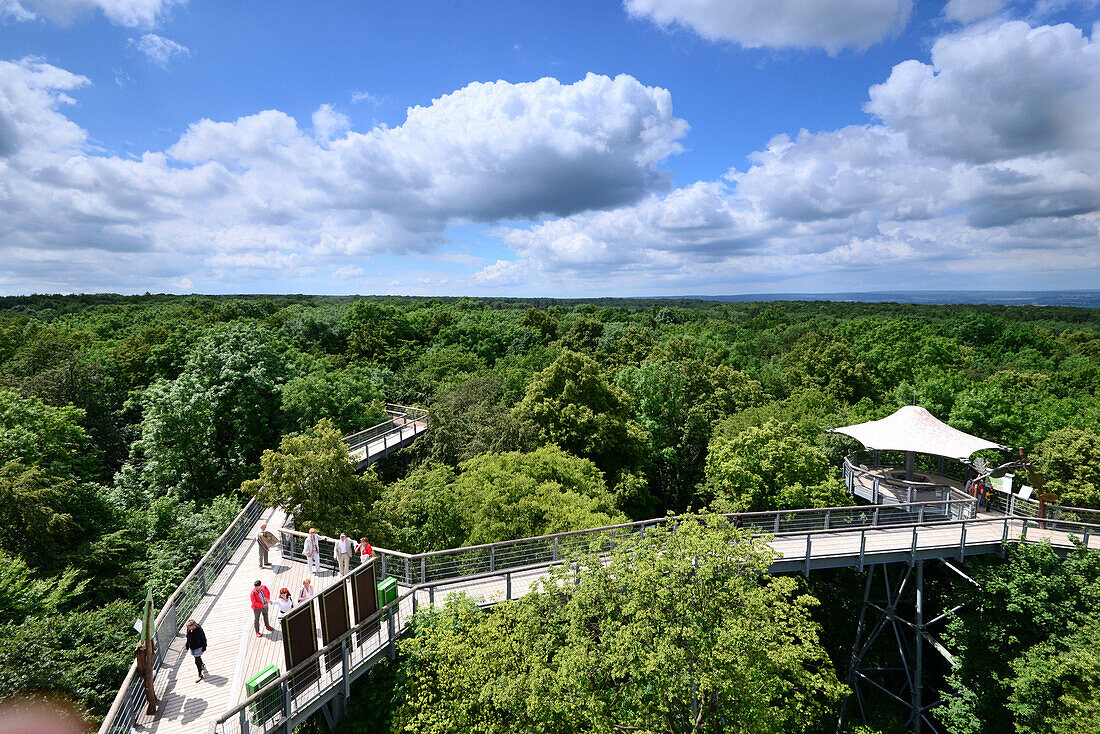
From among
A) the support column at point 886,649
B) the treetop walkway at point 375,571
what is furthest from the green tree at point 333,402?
A: the support column at point 886,649

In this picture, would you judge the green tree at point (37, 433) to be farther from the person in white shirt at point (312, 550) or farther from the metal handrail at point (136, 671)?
the person in white shirt at point (312, 550)

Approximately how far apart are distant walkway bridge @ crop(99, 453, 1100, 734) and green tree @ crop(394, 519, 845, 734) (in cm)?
158

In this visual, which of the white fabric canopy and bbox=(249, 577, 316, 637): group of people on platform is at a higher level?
the white fabric canopy

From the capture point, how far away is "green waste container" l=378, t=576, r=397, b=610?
42.6 ft

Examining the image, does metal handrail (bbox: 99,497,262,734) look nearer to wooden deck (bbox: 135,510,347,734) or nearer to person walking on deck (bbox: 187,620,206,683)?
wooden deck (bbox: 135,510,347,734)

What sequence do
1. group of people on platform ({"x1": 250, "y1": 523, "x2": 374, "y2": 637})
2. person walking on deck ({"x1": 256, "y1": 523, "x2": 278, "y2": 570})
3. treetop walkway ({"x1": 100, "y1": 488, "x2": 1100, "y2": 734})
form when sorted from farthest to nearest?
1. person walking on deck ({"x1": 256, "y1": 523, "x2": 278, "y2": 570})
2. group of people on platform ({"x1": 250, "y1": 523, "x2": 374, "y2": 637})
3. treetop walkway ({"x1": 100, "y1": 488, "x2": 1100, "y2": 734})

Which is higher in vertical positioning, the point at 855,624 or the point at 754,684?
the point at 754,684

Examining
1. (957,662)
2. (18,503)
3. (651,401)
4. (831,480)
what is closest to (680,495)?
(651,401)

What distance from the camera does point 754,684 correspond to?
10.3 metres

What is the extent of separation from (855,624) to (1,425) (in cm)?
3794

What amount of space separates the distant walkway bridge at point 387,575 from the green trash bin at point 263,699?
0.03 meters

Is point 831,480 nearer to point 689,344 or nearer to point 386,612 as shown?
point 386,612

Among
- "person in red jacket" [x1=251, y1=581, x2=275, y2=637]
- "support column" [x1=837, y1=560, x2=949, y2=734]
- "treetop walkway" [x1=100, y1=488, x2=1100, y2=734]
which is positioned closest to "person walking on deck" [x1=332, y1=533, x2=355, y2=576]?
"treetop walkway" [x1=100, y1=488, x2=1100, y2=734]

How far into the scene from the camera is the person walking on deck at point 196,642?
11179 mm
